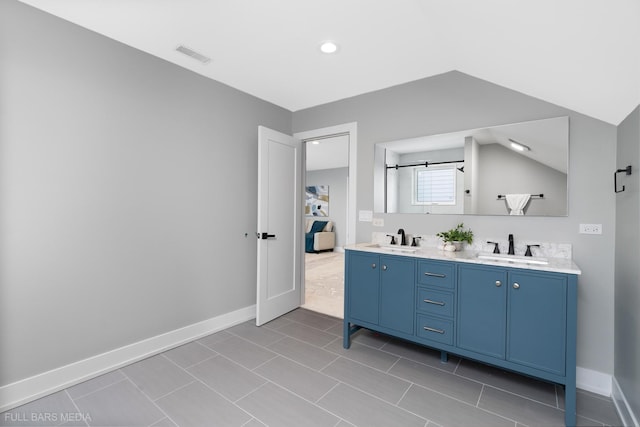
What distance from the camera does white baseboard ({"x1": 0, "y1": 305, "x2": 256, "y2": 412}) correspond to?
187cm

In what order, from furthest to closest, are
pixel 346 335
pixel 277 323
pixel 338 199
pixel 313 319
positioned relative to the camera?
pixel 338 199 < pixel 313 319 < pixel 277 323 < pixel 346 335

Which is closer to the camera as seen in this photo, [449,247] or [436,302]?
[436,302]

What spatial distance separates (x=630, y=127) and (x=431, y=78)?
1.52 m

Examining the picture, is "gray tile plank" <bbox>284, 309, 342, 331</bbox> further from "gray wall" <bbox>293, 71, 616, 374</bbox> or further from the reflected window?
the reflected window

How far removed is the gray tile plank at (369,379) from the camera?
2.02 meters

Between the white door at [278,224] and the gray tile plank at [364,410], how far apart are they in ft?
4.69

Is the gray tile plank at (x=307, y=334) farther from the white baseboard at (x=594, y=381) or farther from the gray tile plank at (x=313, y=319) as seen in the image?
the white baseboard at (x=594, y=381)

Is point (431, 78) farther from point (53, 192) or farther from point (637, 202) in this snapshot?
point (53, 192)

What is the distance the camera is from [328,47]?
2344 millimetres

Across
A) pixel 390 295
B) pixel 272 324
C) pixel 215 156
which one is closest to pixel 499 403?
pixel 390 295

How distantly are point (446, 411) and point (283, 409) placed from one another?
102cm

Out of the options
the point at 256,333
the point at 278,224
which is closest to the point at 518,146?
the point at 278,224

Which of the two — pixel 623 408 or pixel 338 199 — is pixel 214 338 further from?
pixel 338 199

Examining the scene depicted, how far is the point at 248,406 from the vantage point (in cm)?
187
